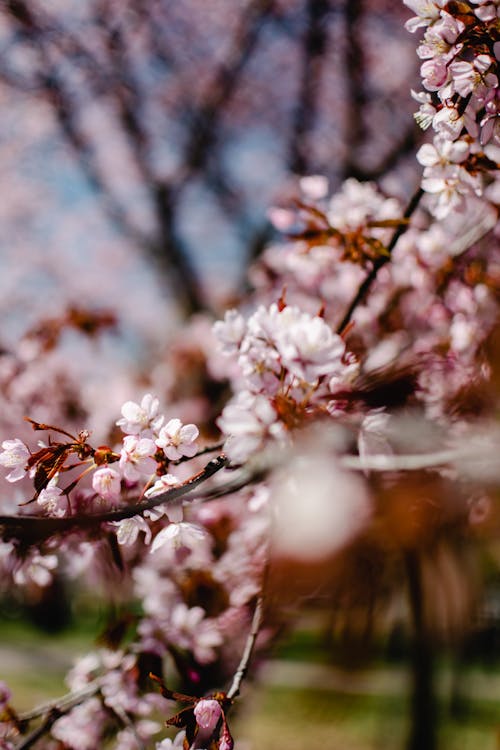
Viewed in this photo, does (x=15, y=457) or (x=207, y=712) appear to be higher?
(x=15, y=457)

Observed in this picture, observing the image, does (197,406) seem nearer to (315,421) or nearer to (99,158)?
(315,421)

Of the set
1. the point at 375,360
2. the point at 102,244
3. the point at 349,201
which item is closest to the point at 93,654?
the point at 375,360

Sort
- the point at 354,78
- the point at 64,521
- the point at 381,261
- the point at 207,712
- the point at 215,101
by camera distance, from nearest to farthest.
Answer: the point at 64,521
the point at 207,712
the point at 381,261
the point at 354,78
the point at 215,101

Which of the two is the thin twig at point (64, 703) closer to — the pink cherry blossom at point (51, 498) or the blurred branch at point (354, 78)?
the pink cherry blossom at point (51, 498)

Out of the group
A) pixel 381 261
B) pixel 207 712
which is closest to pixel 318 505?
pixel 207 712

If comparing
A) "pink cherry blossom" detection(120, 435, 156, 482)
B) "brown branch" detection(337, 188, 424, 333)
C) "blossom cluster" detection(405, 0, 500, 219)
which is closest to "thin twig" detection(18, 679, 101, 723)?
"pink cherry blossom" detection(120, 435, 156, 482)

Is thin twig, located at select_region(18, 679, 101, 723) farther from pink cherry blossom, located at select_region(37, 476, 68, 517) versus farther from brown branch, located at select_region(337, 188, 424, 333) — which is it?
brown branch, located at select_region(337, 188, 424, 333)

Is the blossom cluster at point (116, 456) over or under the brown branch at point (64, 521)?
under

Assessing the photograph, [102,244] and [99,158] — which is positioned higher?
[99,158]

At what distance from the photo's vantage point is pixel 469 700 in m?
0.72

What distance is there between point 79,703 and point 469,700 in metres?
0.77

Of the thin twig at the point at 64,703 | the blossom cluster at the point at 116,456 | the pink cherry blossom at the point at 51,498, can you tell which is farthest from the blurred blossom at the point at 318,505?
the thin twig at the point at 64,703

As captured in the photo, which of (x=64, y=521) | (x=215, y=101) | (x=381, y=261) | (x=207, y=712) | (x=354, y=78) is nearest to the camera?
(x=64, y=521)

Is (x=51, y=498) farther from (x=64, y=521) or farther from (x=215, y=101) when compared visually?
(x=215, y=101)
